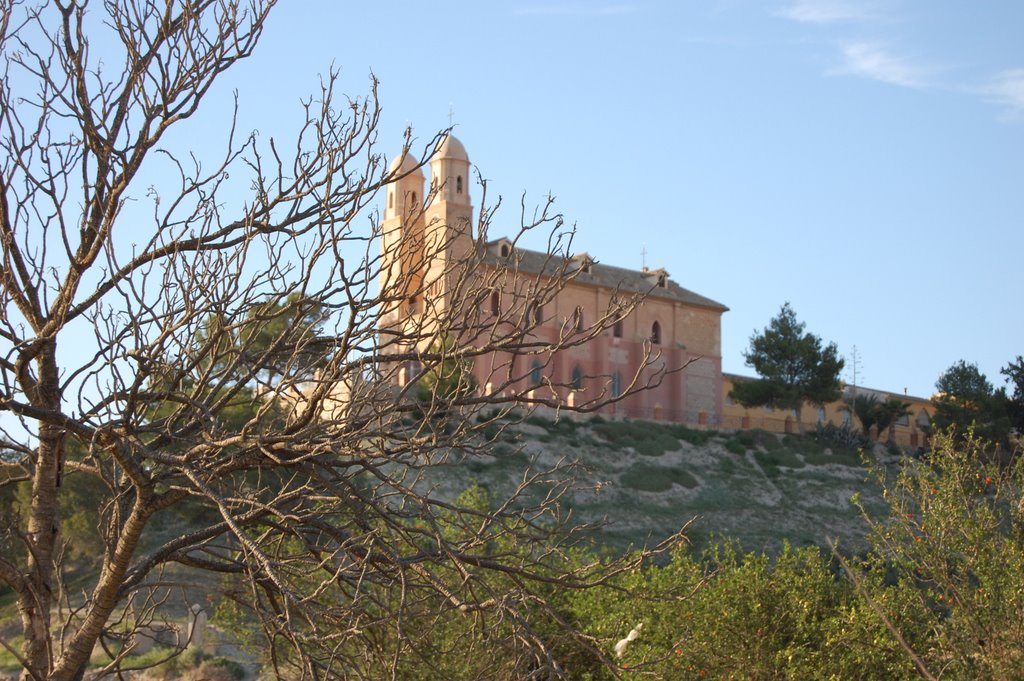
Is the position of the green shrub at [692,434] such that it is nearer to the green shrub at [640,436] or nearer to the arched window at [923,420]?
the green shrub at [640,436]

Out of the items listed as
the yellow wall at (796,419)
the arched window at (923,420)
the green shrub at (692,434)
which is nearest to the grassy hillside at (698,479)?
the green shrub at (692,434)

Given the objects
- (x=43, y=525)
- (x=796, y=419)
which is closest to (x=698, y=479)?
(x=796, y=419)

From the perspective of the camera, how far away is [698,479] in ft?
147

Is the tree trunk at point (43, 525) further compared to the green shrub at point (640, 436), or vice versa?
the green shrub at point (640, 436)

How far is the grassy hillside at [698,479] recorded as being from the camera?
38.4 m

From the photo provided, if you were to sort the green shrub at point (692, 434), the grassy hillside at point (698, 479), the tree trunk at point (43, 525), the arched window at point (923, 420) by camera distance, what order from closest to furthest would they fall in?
the tree trunk at point (43, 525) → the grassy hillside at point (698, 479) → the green shrub at point (692, 434) → the arched window at point (923, 420)

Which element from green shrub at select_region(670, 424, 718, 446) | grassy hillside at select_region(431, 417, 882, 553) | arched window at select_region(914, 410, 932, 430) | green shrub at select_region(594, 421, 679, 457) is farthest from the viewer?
arched window at select_region(914, 410, 932, 430)

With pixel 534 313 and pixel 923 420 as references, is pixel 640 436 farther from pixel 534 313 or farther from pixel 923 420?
pixel 534 313

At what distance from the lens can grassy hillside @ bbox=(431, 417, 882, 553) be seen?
38.4 meters

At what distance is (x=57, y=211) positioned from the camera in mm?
5516

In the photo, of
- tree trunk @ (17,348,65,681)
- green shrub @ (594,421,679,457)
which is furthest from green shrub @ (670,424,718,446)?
tree trunk @ (17,348,65,681)

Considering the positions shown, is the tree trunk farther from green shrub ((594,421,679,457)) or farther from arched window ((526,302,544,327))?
green shrub ((594,421,679,457))

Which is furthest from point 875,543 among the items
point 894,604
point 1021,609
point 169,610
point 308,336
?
point 169,610

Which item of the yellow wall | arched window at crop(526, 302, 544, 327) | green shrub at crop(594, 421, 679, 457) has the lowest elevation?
arched window at crop(526, 302, 544, 327)
